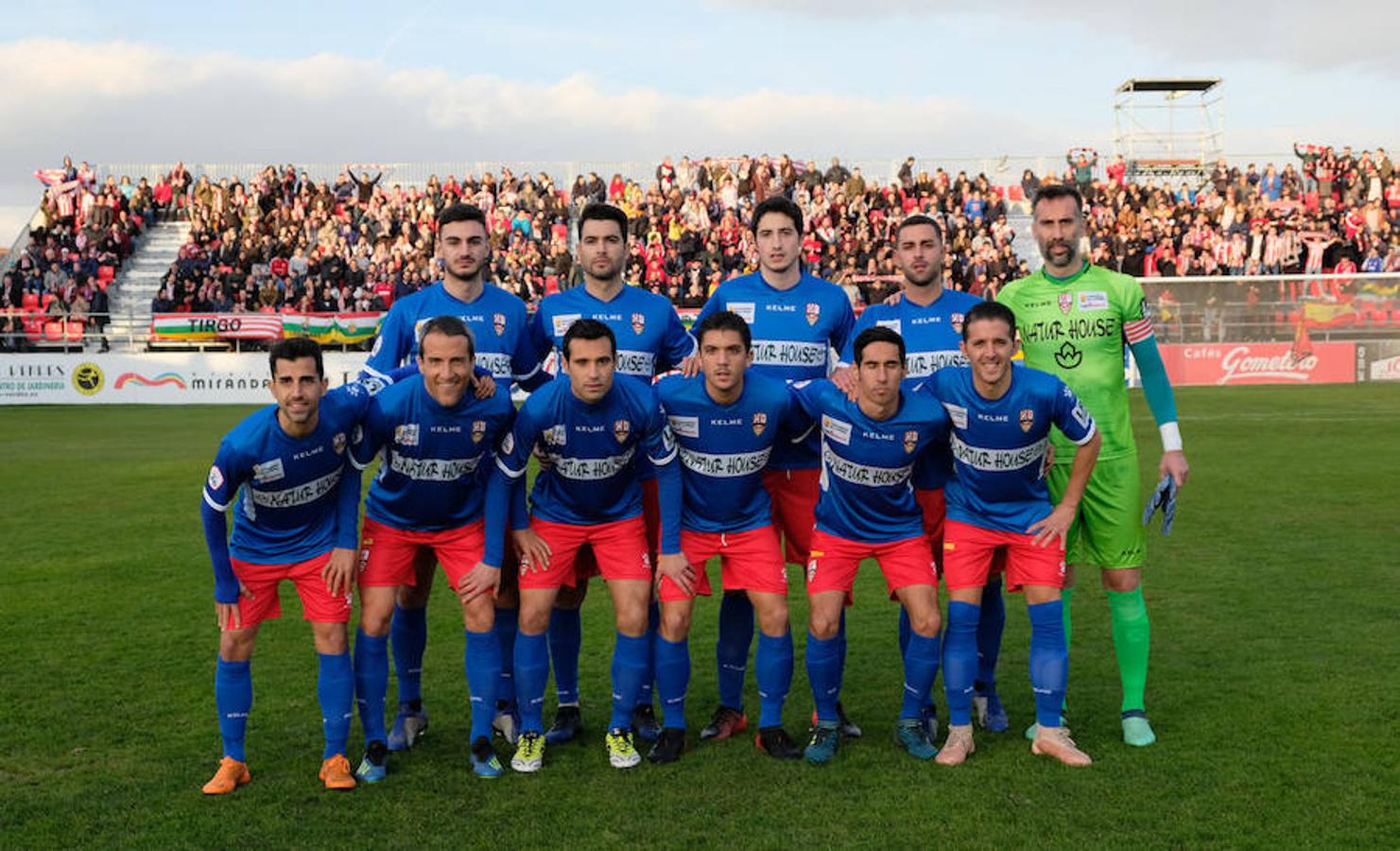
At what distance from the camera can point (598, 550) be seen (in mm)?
5516

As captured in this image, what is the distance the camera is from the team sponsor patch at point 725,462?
18.0ft

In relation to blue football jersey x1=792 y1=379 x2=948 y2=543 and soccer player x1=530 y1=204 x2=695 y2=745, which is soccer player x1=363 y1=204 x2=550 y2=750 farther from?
blue football jersey x1=792 y1=379 x2=948 y2=543

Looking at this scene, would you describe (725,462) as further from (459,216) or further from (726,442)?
(459,216)

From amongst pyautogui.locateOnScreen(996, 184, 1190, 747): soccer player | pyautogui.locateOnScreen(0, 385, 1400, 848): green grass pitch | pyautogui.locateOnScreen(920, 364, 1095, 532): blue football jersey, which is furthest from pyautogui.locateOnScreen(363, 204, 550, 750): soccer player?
pyautogui.locateOnScreen(996, 184, 1190, 747): soccer player

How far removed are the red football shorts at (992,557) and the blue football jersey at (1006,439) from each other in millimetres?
45

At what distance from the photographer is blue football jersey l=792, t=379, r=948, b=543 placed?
533 centimetres

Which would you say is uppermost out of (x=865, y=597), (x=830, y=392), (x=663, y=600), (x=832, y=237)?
(x=832, y=237)

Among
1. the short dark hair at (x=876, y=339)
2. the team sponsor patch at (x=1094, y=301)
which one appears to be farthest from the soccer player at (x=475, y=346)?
the team sponsor patch at (x=1094, y=301)

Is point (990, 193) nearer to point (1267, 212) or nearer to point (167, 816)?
point (1267, 212)

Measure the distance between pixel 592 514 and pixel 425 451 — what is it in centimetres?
78

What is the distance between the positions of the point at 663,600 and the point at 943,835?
1620mm

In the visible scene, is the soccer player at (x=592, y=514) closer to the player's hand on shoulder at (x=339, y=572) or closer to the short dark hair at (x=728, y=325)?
the short dark hair at (x=728, y=325)

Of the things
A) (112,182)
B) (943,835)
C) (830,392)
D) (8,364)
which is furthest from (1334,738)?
(112,182)

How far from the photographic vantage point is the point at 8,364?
26703 mm
